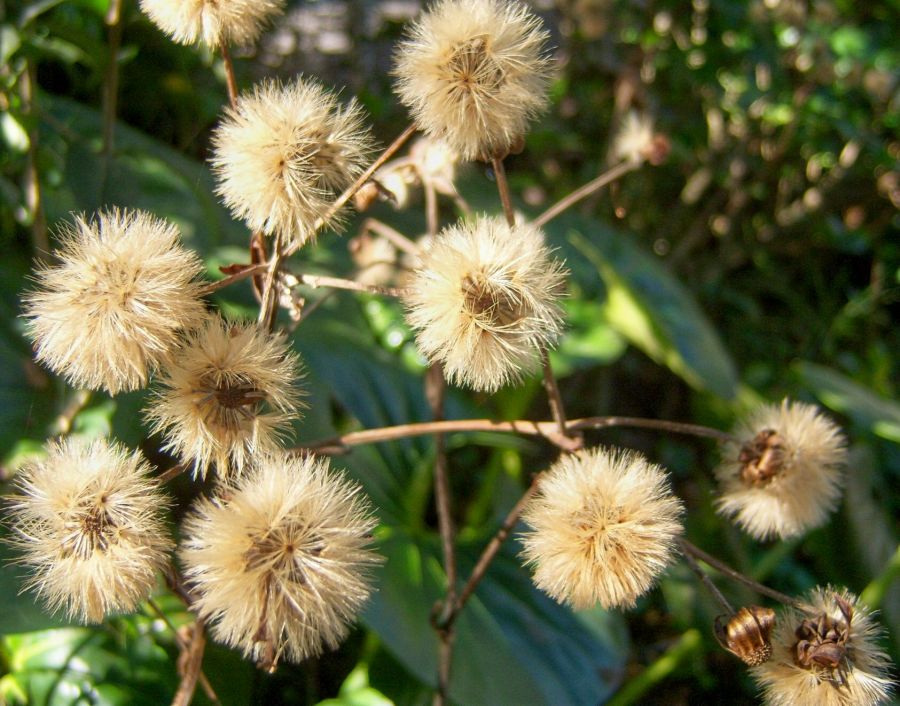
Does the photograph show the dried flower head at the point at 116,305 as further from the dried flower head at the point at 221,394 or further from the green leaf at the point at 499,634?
the green leaf at the point at 499,634

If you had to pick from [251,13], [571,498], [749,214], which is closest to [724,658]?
[571,498]

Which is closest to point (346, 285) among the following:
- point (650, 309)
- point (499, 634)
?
point (499, 634)

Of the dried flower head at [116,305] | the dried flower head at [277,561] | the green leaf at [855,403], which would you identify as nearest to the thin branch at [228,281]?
the dried flower head at [116,305]

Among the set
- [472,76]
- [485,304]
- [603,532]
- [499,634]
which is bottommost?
[499,634]

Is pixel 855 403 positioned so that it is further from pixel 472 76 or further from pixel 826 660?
pixel 472 76

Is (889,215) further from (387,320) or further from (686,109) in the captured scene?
(387,320)

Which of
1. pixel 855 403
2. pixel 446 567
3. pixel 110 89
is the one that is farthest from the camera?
pixel 855 403
